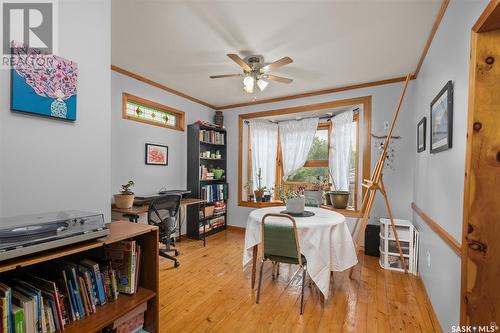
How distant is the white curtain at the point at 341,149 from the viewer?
3.93m

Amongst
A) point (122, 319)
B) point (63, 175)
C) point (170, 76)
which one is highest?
point (170, 76)

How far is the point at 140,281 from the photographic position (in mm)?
1353

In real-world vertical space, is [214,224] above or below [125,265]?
below

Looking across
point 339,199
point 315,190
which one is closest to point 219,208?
point 315,190

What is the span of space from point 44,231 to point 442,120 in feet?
8.50

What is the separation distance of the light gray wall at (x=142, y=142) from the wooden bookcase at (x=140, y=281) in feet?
6.77

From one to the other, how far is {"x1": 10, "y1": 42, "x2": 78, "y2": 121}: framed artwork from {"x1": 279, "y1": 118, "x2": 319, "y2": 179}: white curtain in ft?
12.5

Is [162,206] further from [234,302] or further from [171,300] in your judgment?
[234,302]

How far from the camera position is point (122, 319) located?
1199 mm

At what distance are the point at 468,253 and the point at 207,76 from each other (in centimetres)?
329

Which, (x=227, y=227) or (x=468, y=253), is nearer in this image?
(x=468, y=253)

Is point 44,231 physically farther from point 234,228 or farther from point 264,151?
point 264,151

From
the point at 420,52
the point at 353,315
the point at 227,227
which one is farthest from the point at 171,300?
the point at 420,52

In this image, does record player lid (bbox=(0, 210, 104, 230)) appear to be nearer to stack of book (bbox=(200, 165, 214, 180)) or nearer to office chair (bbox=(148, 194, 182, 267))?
office chair (bbox=(148, 194, 182, 267))
